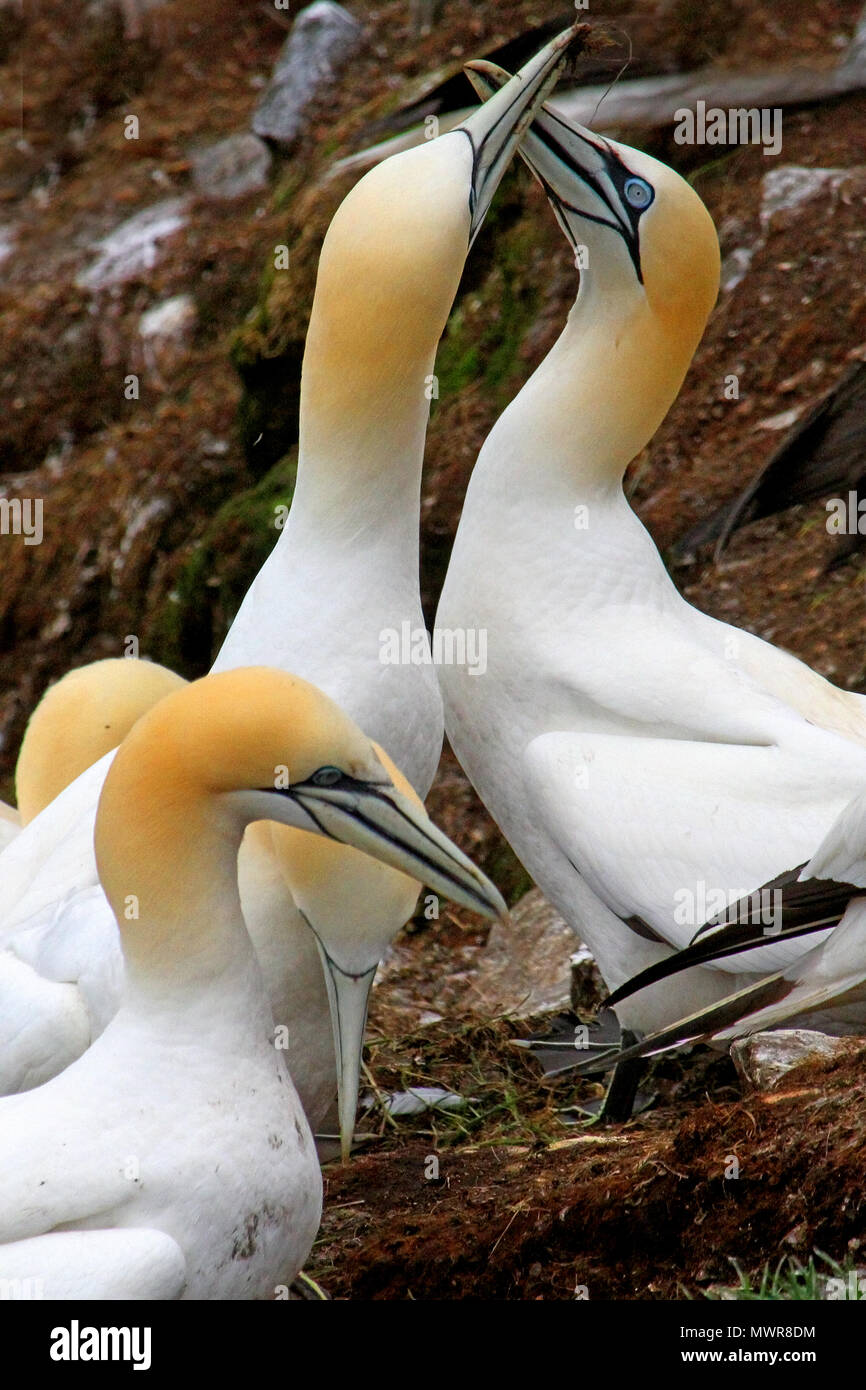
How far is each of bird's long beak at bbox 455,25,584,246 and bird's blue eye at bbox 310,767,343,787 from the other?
4.75 feet

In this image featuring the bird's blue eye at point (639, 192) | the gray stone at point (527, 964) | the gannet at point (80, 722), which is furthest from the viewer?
the gray stone at point (527, 964)

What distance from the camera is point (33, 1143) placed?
2.97 metres

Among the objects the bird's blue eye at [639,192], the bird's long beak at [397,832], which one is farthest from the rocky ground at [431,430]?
the bird's long beak at [397,832]

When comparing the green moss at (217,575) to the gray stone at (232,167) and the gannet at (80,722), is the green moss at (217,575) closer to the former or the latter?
the gannet at (80,722)

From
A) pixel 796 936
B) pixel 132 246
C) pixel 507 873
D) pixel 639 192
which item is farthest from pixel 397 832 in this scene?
pixel 132 246

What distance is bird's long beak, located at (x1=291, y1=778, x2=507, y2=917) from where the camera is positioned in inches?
120

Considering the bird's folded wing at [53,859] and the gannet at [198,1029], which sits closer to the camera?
the gannet at [198,1029]

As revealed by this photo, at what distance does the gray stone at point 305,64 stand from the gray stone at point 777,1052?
784 centimetres

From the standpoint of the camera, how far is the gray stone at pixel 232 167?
11.1m

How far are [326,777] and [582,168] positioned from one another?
7.39 feet

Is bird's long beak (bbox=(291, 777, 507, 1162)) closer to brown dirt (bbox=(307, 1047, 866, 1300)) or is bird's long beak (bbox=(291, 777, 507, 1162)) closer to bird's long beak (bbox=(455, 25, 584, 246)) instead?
brown dirt (bbox=(307, 1047, 866, 1300))

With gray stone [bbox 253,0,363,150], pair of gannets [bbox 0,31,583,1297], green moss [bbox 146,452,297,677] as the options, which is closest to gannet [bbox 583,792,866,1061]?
pair of gannets [bbox 0,31,583,1297]

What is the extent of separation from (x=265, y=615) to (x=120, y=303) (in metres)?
7.00
